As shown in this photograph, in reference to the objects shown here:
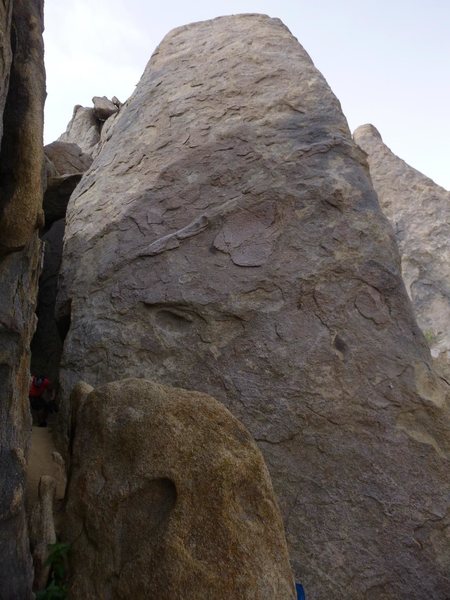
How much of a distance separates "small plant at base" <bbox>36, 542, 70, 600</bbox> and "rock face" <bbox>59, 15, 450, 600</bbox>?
52.5 inches

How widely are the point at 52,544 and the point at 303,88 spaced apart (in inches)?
173

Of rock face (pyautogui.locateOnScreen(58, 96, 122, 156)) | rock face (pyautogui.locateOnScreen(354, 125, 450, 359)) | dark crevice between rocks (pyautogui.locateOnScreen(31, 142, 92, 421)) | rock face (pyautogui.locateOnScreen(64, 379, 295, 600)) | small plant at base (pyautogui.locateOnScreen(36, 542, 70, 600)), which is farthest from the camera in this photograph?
rock face (pyautogui.locateOnScreen(58, 96, 122, 156))

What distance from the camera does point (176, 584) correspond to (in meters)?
2.46

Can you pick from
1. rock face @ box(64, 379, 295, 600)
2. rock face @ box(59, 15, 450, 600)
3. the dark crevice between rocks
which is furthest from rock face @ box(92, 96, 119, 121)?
rock face @ box(64, 379, 295, 600)

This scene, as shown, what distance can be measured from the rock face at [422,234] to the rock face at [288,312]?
292 inches

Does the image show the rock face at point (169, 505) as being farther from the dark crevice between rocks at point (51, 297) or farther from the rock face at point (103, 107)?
the rock face at point (103, 107)

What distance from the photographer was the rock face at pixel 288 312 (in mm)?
3746

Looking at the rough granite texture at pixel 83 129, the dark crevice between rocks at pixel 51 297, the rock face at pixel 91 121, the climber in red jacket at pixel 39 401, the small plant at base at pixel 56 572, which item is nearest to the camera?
the small plant at base at pixel 56 572

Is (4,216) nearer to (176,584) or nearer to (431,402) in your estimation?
(176,584)

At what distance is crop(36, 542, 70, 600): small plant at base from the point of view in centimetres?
292

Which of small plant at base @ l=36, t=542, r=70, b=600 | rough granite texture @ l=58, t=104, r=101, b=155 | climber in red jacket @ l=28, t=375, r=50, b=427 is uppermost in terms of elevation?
rough granite texture @ l=58, t=104, r=101, b=155

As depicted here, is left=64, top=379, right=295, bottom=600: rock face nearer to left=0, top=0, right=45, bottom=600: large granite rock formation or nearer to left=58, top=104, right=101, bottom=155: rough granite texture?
left=0, top=0, right=45, bottom=600: large granite rock formation

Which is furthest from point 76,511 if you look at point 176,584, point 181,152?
point 181,152

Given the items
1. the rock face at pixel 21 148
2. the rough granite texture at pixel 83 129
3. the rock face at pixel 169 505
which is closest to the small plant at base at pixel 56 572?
the rock face at pixel 169 505
